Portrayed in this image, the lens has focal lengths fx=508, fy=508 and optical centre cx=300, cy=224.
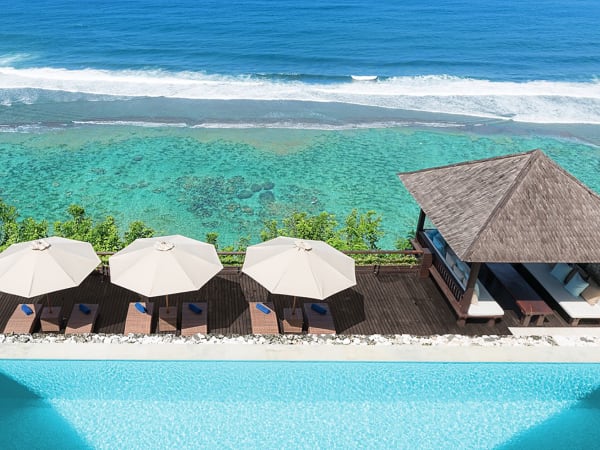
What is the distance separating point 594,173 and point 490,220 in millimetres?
17760

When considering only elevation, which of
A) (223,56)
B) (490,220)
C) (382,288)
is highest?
(490,220)

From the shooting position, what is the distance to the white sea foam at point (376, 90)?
3259cm

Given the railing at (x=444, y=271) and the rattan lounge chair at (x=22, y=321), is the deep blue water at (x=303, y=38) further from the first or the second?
the rattan lounge chair at (x=22, y=321)

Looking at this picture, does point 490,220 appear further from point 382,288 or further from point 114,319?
point 114,319

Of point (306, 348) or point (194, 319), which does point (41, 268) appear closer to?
point (194, 319)

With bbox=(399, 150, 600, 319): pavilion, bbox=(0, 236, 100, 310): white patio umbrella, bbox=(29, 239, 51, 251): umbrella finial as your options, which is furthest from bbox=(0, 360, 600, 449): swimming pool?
bbox=(29, 239, 51, 251): umbrella finial

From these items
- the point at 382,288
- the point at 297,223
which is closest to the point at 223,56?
the point at 297,223

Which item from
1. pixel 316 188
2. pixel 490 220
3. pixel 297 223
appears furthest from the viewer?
pixel 316 188

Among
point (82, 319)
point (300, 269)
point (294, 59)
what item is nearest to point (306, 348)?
point (300, 269)

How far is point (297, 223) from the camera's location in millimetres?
14289

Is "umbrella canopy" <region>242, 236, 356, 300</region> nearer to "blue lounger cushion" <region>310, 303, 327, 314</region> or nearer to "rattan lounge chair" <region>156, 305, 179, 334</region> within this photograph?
"blue lounger cushion" <region>310, 303, 327, 314</region>

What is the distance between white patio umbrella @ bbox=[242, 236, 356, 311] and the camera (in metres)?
9.02

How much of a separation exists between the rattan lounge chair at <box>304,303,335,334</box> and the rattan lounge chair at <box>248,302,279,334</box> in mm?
655

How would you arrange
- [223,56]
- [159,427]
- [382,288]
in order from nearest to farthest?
[159,427] → [382,288] → [223,56]
